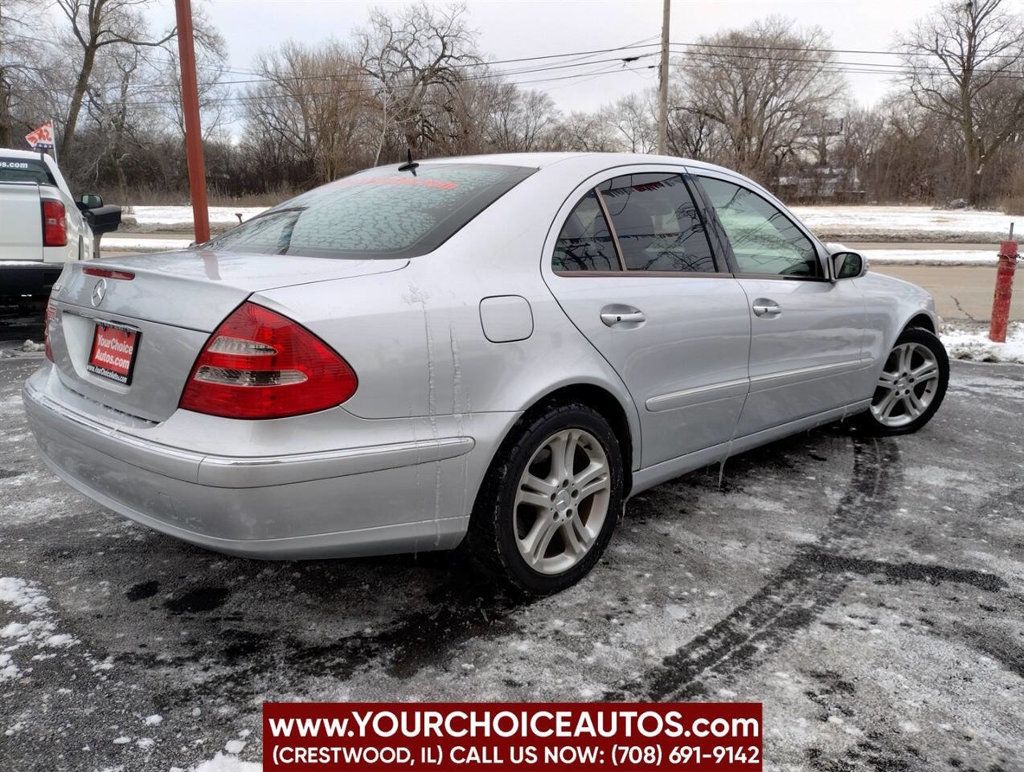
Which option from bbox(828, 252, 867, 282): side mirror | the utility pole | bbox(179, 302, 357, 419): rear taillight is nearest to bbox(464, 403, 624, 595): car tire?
bbox(179, 302, 357, 419): rear taillight

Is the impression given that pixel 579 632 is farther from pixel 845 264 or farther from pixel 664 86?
pixel 664 86

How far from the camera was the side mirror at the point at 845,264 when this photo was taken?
A: 3.92 meters

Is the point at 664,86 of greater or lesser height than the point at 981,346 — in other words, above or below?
above

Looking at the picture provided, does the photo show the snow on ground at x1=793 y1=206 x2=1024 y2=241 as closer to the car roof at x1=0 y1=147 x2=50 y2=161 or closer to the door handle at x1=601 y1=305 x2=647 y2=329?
the car roof at x1=0 y1=147 x2=50 y2=161

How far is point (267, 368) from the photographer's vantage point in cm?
203

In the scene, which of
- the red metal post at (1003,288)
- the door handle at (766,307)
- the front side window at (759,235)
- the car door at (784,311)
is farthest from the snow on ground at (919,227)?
the door handle at (766,307)

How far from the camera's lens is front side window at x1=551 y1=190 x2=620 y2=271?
8.89 ft

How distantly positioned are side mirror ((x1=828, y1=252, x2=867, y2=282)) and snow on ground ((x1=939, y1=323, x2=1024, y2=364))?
3.97 m

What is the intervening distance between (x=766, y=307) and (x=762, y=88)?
183ft

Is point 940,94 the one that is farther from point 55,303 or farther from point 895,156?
point 55,303

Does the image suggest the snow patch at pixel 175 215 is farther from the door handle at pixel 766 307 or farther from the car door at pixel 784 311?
the door handle at pixel 766 307

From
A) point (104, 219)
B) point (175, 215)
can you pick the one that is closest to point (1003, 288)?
point (104, 219)

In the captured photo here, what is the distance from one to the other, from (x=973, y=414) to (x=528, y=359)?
416 cm

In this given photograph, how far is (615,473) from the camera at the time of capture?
2.82 metres
